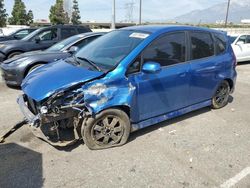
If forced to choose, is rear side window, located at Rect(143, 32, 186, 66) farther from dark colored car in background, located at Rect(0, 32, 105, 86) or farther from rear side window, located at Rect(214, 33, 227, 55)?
dark colored car in background, located at Rect(0, 32, 105, 86)

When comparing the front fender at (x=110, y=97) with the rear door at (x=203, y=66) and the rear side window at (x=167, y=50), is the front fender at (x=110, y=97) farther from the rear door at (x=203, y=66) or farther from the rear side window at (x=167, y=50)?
the rear door at (x=203, y=66)

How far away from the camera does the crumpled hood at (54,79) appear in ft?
11.4

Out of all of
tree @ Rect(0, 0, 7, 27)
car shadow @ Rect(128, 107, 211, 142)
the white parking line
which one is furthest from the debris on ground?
tree @ Rect(0, 0, 7, 27)

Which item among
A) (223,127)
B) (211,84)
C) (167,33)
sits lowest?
(223,127)

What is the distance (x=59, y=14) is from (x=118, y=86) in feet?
197

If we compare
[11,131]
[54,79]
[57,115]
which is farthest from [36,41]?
[57,115]

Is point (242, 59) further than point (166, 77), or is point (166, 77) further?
point (242, 59)

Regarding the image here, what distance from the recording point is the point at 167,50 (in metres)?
4.28

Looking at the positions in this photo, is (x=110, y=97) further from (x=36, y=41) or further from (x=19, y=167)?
(x=36, y=41)

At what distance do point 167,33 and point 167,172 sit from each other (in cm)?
220

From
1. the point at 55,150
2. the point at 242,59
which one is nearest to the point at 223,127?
the point at 55,150

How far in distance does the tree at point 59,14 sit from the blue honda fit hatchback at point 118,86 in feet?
189

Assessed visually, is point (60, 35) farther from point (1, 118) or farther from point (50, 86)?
point (50, 86)

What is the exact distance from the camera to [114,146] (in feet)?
13.0
